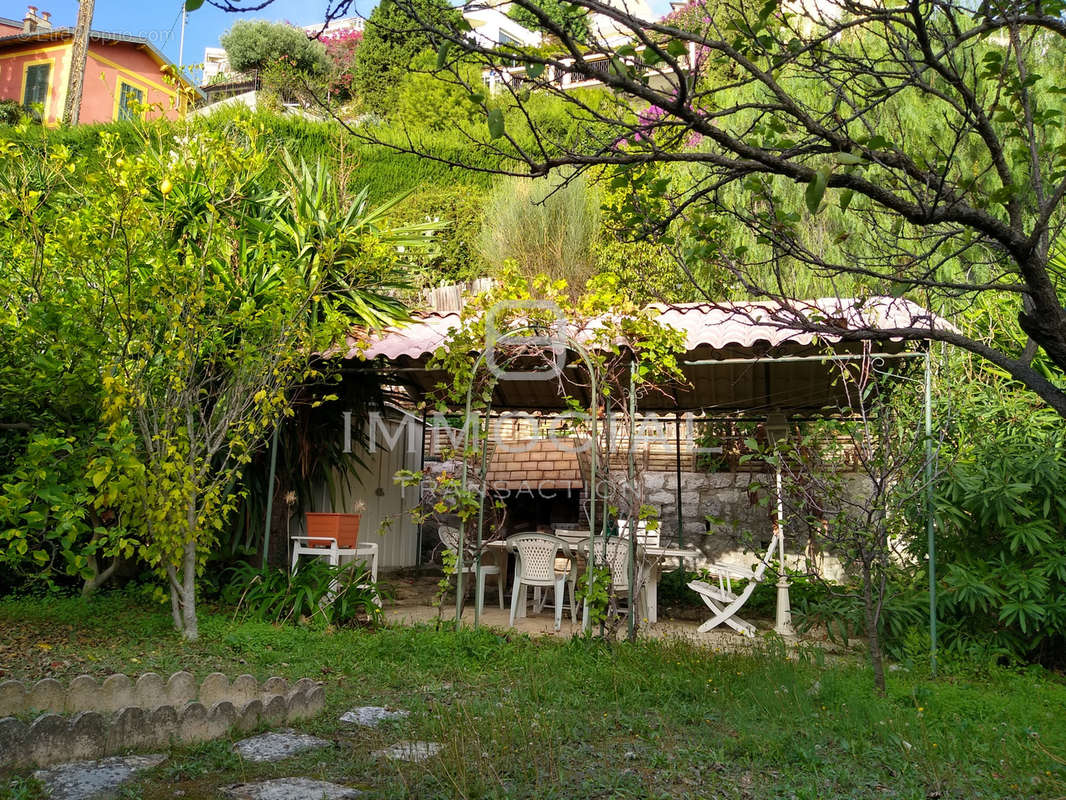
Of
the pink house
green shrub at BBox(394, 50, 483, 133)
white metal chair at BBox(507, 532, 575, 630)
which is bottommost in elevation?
white metal chair at BBox(507, 532, 575, 630)

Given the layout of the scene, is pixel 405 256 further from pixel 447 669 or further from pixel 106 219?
pixel 447 669

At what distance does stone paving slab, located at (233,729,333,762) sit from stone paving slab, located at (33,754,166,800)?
0.33m

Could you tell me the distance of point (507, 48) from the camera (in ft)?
6.66

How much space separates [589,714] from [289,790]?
67.0 inches

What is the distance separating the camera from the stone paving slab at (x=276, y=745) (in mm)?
3484

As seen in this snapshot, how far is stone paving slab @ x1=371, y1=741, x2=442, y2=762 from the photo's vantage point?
339 cm

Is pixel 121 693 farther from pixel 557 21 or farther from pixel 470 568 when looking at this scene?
pixel 470 568

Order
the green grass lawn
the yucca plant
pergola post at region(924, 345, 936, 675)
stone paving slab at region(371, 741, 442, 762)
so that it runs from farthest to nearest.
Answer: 1. the yucca plant
2. pergola post at region(924, 345, 936, 675)
3. stone paving slab at region(371, 741, 442, 762)
4. the green grass lawn

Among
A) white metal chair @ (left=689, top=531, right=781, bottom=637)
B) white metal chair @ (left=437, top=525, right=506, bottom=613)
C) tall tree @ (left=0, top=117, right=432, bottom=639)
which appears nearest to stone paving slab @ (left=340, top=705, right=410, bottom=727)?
tall tree @ (left=0, top=117, right=432, bottom=639)

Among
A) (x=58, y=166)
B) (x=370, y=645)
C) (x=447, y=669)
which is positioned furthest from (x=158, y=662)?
(x=58, y=166)

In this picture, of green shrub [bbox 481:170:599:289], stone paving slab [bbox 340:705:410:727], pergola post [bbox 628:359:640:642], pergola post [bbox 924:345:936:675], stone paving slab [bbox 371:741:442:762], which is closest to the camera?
stone paving slab [bbox 371:741:442:762]

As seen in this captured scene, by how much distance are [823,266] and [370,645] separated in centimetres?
442

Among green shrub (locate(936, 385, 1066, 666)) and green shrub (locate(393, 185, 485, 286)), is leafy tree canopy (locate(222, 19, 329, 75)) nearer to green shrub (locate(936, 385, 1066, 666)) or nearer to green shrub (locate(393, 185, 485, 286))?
green shrub (locate(393, 185, 485, 286))

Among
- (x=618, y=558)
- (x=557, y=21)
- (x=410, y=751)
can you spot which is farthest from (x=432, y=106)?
(x=557, y=21)
